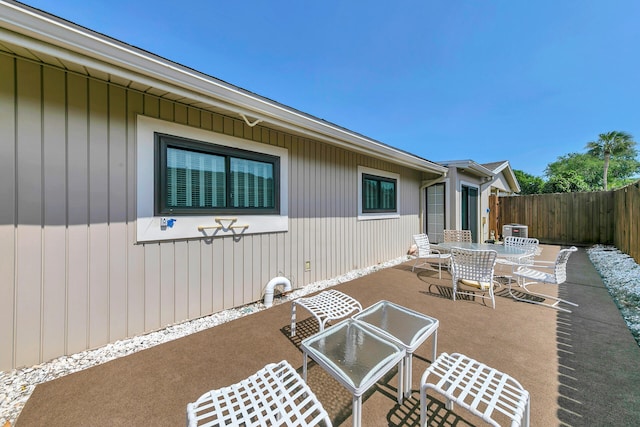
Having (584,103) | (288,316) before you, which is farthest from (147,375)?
(584,103)

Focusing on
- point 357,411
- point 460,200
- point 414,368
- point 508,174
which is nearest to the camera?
point 357,411

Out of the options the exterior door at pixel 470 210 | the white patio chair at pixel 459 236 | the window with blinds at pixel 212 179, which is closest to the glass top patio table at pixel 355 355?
the window with blinds at pixel 212 179

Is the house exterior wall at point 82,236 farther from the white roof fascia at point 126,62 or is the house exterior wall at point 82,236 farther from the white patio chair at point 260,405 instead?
the white patio chair at point 260,405

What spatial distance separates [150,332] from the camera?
8.66ft

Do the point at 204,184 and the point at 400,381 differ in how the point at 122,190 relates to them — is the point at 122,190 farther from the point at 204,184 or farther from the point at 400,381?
the point at 400,381

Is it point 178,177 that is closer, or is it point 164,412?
point 164,412

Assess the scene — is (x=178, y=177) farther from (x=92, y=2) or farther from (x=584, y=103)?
(x=584, y=103)

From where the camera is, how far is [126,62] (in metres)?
1.96

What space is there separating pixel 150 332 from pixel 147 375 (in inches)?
30.8

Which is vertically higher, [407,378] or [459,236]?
[459,236]

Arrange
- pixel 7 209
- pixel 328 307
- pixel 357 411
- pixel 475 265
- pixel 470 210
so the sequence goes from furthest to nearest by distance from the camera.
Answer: pixel 470 210 < pixel 475 265 < pixel 328 307 < pixel 7 209 < pixel 357 411

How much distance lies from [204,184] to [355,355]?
8.55ft

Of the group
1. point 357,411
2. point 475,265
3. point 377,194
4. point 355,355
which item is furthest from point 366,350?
point 377,194

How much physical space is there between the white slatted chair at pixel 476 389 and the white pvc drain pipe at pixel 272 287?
247 centimetres
